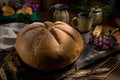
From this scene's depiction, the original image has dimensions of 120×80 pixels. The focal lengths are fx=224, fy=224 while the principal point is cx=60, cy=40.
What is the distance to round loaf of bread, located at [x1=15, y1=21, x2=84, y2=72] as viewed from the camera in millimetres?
797

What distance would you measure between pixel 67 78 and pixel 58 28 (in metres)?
0.20

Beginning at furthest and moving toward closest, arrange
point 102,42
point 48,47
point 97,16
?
1. point 97,16
2. point 102,42
3. point 48,47

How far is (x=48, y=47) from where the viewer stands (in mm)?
801

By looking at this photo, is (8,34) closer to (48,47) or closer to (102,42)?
(48,47)

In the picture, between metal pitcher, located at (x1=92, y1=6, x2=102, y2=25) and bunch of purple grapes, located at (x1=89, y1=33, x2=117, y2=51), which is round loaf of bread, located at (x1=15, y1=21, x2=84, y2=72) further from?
metal pitcher, located at (x1=92, y1=6, x2=102, y2=25)

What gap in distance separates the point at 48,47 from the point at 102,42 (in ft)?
0.95

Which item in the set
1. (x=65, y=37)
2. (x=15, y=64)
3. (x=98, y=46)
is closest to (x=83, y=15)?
(x=98, y=46)

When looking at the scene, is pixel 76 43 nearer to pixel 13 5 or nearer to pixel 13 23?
pixel 13 23

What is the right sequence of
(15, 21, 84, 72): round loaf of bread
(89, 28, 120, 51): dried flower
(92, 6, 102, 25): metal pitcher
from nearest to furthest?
(15, 21, 84, 72): round loaf of bread, (89, 28, 120, 51): dried flower, (92, 6, 102, 25): metal pitcher

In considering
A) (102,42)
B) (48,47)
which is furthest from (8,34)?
(102,42)

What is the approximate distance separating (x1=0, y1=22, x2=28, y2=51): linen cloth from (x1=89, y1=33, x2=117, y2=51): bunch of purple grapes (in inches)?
14.2

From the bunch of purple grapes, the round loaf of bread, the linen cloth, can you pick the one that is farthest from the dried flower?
the linen cloth

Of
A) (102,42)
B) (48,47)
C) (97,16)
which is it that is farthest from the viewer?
(97,16)

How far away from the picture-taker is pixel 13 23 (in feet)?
3.84
